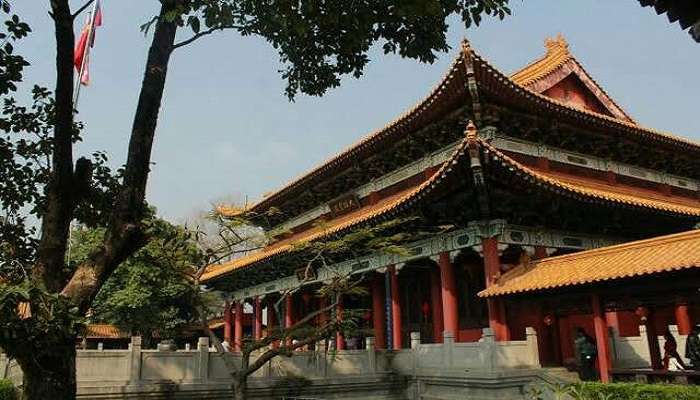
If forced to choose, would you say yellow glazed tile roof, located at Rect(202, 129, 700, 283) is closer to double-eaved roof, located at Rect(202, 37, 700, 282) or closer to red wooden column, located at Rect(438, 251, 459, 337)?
double-eaved roof, located at Rect(202, 37, 700, 282)

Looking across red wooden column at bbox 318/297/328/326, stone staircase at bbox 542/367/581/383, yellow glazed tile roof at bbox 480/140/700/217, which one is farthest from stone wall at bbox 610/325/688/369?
red wooden column at bbox 318/297/328/326

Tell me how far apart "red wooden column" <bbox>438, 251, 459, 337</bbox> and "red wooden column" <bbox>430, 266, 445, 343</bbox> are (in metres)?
2.02

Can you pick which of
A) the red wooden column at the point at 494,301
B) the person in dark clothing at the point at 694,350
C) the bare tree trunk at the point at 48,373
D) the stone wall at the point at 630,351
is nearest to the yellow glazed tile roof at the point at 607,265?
the red wooden column at the point at 494,301

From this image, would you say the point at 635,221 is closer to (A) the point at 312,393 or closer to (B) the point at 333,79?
(A) the point at 312,393

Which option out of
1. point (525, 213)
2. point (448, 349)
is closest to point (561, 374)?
point (448, 349)

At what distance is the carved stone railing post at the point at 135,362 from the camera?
11664 mm

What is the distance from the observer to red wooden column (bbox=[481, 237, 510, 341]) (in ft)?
43.6

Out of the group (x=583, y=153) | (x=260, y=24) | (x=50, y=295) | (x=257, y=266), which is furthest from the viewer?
(x=257, y=266)

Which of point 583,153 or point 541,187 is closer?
point 541,187

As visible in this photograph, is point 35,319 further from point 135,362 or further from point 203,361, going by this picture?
point 203,361

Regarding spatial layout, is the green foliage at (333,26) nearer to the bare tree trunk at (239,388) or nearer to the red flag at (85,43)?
the bare tree trunk at (239,388)

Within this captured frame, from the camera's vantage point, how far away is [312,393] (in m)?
13.6

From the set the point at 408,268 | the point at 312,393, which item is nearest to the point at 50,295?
the point at 312,393

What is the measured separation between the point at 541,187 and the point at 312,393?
6941mm
